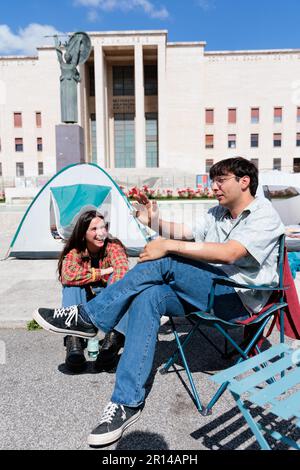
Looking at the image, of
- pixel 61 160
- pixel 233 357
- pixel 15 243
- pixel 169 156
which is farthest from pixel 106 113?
pixel 233 357

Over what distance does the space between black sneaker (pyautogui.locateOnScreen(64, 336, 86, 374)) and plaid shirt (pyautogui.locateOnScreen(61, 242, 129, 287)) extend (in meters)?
0.45

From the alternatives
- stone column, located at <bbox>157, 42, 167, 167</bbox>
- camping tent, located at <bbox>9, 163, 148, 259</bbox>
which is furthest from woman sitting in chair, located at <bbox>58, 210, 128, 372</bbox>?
stone column, located at <bbox>157, 42, 167, 167</bbox>

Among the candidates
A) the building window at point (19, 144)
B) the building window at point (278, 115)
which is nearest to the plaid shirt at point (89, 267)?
the building window at point (19, 144)

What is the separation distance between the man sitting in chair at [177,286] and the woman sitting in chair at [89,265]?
0.42 meters

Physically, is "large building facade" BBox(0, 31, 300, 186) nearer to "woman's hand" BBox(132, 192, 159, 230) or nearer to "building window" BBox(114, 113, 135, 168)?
"building window" BBox(114, 113, 135, 168)

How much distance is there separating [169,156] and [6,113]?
17.5 meters

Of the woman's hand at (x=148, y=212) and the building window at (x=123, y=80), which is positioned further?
the building window at (x=123, y=80)

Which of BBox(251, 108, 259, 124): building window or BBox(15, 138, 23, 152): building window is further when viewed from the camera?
BBox(251, 108, 259, 124): building window

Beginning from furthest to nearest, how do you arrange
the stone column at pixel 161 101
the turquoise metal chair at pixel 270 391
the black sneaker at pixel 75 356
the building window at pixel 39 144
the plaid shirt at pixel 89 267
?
the building window at pixel 39 144
the stone column at pixel 161 101
the plaid shirt at pixel 89 267
the black sneaker at pixel 75 356
the turquoise metal chair at pixel 270 391

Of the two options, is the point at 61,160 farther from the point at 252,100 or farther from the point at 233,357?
the point at 252,100

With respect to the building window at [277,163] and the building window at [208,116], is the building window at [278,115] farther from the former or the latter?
the building window at [208,116]

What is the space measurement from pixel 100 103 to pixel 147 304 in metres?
37.1

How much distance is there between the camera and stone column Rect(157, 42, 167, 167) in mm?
36188

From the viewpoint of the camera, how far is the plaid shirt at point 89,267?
297 cm
